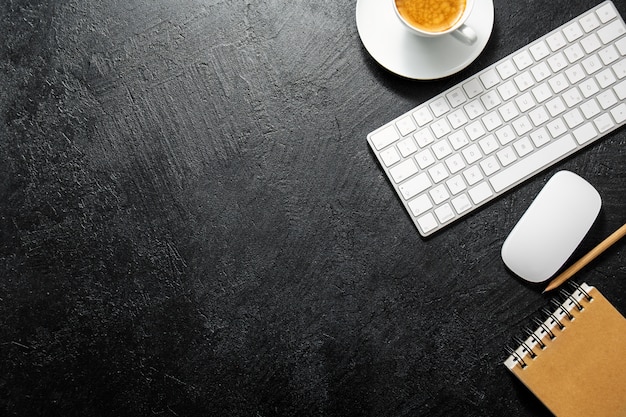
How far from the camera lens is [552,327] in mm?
987

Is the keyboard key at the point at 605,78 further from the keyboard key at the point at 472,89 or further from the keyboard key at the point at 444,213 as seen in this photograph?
the keyboard key at the point at 444,213

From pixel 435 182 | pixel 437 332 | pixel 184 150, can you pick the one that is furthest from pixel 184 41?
pixel 437 332

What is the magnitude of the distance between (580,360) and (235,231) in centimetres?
51

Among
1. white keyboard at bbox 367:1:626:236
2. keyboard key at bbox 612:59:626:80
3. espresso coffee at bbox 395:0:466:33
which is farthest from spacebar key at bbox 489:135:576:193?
espresso coffee at bbox 395:0:466:33

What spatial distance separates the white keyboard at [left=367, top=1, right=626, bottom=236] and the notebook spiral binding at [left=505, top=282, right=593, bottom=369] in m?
0.17

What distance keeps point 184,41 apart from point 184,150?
16 centimetres

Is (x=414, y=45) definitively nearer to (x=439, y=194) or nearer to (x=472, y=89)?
(x=472, y=89)

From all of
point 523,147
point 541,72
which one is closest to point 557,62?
point 541,72

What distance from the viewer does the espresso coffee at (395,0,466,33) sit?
0.98 metres

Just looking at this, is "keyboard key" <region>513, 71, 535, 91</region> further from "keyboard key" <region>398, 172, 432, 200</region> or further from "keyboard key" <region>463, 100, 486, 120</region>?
"keyboard key" <region>398, 172, 432, 200</region>

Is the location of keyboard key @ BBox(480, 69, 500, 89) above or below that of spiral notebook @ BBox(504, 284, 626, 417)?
above

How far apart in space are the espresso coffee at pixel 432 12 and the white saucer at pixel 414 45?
0.03 metres

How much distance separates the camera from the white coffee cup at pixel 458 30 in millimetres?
957

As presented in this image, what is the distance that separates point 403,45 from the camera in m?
1.01
